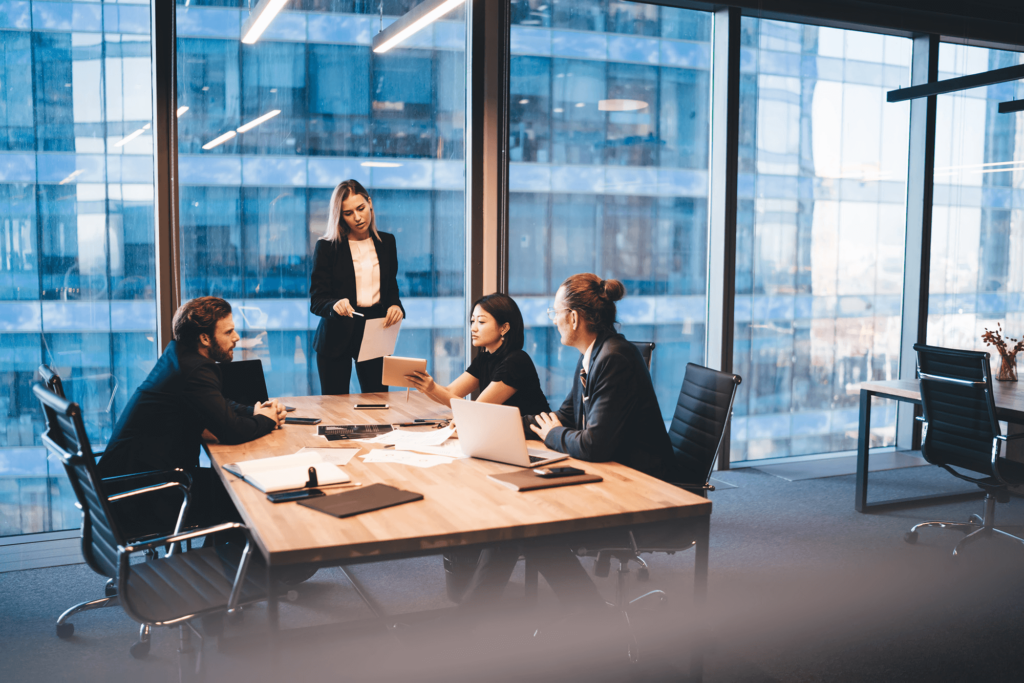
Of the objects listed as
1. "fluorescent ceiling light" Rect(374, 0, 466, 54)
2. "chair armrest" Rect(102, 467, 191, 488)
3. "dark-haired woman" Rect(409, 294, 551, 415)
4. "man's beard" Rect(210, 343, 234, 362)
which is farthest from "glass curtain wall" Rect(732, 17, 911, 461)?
"chair armrest" Rect(102, 467, 191, 488)

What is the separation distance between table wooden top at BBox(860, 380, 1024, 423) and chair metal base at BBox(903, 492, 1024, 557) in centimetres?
50

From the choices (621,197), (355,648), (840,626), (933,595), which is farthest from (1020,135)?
(355,648)

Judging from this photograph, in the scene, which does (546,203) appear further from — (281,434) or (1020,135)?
(1020,135)

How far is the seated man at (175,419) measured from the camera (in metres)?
2.73

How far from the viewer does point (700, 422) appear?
3105 mm

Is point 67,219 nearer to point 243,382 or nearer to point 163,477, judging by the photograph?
point 243,382

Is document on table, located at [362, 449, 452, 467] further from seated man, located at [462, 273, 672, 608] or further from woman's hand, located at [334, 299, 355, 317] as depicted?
woman's hand, located at [334, 299, 355, 317]

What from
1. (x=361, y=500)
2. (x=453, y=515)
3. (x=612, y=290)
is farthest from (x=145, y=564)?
(x=612, y=290)

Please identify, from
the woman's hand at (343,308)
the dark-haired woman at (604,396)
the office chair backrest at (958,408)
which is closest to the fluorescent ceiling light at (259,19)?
the woman's hand at (343,308)

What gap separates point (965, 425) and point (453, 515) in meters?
3.06

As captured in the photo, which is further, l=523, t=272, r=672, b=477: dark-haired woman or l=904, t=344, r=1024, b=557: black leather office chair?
l=904, t=344, r=1024, b=557: black leather office chair

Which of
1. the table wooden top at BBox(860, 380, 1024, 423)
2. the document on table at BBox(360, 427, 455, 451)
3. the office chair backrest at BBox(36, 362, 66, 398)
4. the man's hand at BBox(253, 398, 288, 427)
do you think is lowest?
the table wooden top at BBox(860, 380, 1024, 423)

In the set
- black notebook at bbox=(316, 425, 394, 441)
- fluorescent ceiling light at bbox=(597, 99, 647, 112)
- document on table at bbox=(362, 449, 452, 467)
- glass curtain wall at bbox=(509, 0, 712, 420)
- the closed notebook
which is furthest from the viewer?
fluorescent ceiling light at bbox=(597, 99, 647, 112)

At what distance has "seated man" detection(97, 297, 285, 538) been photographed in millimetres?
2730
